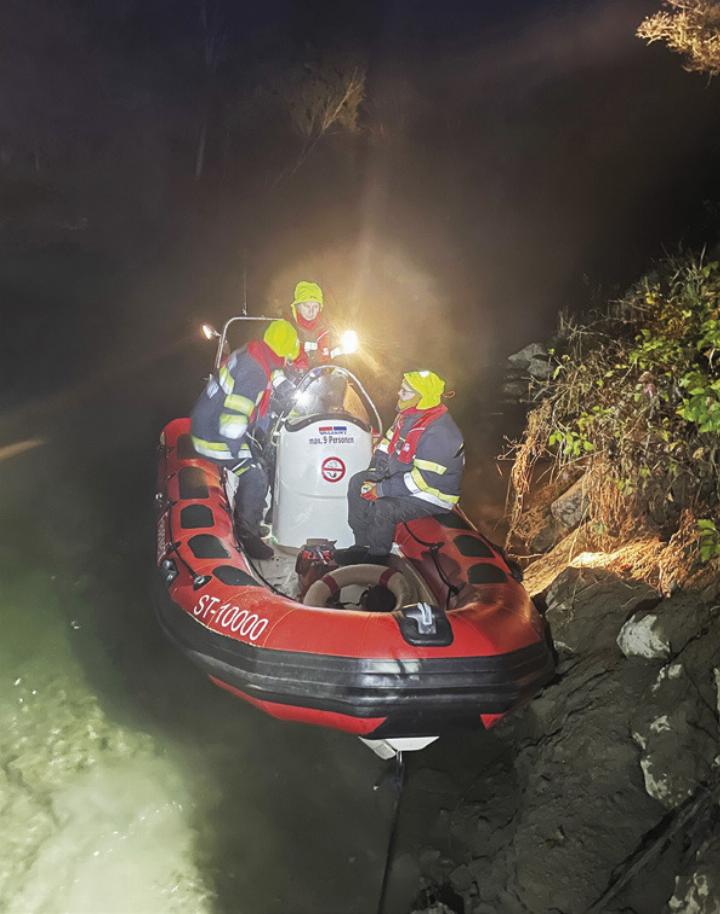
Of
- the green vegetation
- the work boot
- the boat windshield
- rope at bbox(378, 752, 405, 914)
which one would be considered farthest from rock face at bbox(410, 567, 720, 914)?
the boat windshield

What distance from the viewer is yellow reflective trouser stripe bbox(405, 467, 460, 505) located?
15.2 ft

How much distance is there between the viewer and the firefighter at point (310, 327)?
16.8 feet

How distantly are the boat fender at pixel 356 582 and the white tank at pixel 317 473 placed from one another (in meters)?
0.57

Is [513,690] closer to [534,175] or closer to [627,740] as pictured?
[627,740]

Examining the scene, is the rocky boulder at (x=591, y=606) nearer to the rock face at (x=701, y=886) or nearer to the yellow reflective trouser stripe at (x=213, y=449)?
the rock face at (x=701, y=886)

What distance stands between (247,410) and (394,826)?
2.58m

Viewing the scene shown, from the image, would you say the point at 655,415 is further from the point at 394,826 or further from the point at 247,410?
the point at 394,826

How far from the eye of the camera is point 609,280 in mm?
10320

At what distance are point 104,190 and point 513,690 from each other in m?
21.4

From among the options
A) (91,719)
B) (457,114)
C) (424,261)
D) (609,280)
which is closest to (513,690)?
(91,719)

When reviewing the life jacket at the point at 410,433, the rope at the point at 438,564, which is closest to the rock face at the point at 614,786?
the rope at the point at 438,564

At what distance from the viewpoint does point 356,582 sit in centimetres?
441

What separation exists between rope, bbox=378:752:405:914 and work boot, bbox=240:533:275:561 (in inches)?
68.9

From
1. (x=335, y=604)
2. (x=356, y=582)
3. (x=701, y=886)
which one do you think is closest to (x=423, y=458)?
(x=356, y=582)
